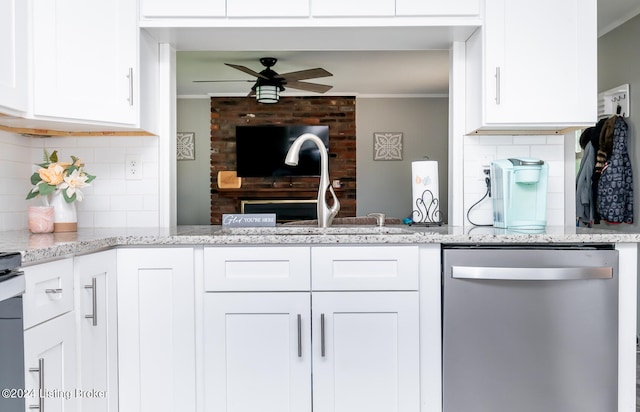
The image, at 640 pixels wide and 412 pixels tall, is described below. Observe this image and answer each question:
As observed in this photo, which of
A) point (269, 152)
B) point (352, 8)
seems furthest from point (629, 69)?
point (269, 152)

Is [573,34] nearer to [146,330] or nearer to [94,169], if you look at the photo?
[146,330]

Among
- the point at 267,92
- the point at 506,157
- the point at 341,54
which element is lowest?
the point at 506,157

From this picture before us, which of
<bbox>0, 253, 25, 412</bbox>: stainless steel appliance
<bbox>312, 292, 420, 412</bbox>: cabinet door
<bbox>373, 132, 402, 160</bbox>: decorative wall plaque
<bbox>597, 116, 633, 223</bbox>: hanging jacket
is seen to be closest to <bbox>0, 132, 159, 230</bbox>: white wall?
<bbox>312, 292, 420, 412</bbox>: cabinet door

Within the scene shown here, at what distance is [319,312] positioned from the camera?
5.95ft

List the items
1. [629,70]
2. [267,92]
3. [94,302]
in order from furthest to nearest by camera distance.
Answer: [267,92] → [629,70] → [94,302]

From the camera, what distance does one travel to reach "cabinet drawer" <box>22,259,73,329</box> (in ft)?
4.22

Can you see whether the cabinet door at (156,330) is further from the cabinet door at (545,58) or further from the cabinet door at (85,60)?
the cabinet door at (545,58)

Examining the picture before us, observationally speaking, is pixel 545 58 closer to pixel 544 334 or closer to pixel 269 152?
pixel 544 334

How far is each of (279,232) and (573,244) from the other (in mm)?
1092

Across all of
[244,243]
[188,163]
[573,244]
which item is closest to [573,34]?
[573,244]

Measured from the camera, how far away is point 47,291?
4.54 ft

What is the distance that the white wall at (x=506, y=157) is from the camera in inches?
93.7

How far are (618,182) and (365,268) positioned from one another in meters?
2.85

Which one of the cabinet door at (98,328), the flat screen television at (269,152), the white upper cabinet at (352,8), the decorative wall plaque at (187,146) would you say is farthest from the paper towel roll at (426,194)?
the decorative wall plaque at (187,146)
